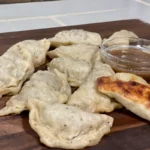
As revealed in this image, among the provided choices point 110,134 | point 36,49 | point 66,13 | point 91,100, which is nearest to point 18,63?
point 36,49

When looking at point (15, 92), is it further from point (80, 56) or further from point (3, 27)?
point (3, 27)

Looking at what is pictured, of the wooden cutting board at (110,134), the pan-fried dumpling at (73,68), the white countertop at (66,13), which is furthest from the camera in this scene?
the white countertop at (66,13)

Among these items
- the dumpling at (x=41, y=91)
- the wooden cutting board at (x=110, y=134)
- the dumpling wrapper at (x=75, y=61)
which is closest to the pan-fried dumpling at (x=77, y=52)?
the dumpling wrapper at (x=75, y=61)

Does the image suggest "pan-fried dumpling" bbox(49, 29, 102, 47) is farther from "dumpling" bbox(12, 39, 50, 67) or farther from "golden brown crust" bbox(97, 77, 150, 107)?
"golden brown crust" bbox(97, 77, 150, 107)

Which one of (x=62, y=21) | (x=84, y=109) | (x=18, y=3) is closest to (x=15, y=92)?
(x=84, y=109)

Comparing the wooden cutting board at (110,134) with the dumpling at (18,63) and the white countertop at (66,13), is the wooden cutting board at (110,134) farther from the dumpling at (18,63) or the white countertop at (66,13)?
the white countertop at (66,13)

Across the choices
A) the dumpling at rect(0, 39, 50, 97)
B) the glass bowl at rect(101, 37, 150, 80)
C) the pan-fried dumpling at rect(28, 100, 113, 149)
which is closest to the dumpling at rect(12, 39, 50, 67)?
the dumpling at rect(0, 39, 50, 97)
